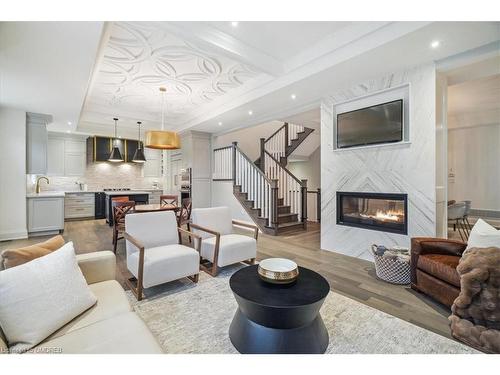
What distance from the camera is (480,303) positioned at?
1.75 meters

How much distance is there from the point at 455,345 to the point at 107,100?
22.4 feet

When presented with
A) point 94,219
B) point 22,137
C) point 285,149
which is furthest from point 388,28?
point 94,219

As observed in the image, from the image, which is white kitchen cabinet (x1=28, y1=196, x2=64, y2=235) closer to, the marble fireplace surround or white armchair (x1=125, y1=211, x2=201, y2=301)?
white armchair (x1=125, y1=211, x2=201, y2=301)

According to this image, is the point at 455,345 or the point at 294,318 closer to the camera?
the point at 294,318

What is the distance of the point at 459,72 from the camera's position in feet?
10.1

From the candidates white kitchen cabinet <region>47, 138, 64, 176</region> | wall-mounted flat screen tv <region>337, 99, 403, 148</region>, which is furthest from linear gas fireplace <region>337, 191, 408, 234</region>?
white kitchen cabinet <region>47, 138, 64, 176</region>

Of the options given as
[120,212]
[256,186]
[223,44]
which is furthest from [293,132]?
[120,212]

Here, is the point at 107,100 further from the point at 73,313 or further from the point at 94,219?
→ the point at 73,313

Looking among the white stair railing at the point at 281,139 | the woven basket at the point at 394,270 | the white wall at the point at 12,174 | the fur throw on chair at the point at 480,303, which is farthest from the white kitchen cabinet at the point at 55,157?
the fur throw on chair at the point at 480,303

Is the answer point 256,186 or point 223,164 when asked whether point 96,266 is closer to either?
point 256,186

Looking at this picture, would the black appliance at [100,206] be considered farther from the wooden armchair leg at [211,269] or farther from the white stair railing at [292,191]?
the wooden armchair leg at [211,269]

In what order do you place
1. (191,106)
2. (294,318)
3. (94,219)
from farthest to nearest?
1. (94,219)
2. (191,106)
3. (294,318)

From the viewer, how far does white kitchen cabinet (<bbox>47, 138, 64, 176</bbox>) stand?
7.24m

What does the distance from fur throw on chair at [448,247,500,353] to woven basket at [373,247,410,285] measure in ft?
2.95
